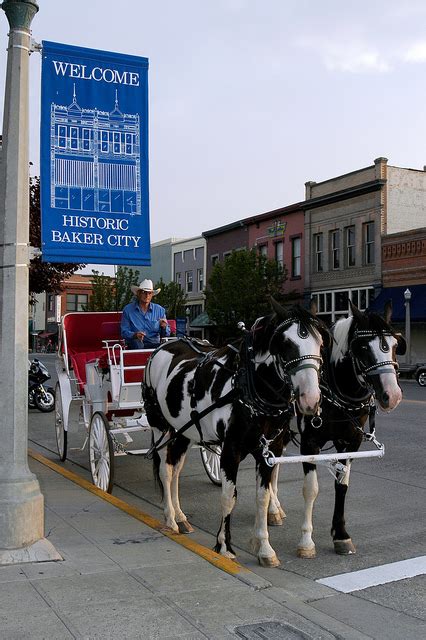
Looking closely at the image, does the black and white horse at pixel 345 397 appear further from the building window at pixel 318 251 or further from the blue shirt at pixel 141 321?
the building window at pixel 318 251

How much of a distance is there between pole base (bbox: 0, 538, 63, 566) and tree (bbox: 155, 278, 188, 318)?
43.8 metres

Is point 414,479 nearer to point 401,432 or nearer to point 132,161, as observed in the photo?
point 401,432

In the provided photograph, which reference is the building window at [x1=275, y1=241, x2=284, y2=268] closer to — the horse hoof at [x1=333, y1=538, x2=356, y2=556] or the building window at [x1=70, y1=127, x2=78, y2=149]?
the building window at [x1=70, y1=127, x2=78, y2=149]

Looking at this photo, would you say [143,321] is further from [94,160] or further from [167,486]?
[94,160]

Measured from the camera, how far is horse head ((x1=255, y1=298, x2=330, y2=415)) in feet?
17.1

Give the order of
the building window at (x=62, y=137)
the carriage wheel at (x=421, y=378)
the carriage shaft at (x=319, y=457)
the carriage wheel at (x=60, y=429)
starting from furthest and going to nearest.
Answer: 1. the carriage wheel at (x=421, y=378)
2. the carriage wheel at (x=60, y=429)
3. the building window at (x=62, y=137)
4. the carriage shaft at (x=319, y=457)

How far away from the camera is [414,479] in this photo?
930cm

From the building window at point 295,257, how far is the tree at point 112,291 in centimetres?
1252

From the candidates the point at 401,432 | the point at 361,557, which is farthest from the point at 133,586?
the point at 401,432

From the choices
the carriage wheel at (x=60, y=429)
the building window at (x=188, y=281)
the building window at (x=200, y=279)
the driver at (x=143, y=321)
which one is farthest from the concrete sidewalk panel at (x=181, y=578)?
the building window at (x=188, y=281)

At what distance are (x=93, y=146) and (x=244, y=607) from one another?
4.04m

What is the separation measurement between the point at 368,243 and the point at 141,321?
1171 inches

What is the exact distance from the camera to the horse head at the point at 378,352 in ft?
18.9

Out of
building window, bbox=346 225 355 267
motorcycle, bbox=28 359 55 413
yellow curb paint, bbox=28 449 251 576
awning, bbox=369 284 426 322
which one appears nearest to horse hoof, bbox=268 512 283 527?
yellow curb paint, bbox=28 449 251 576
